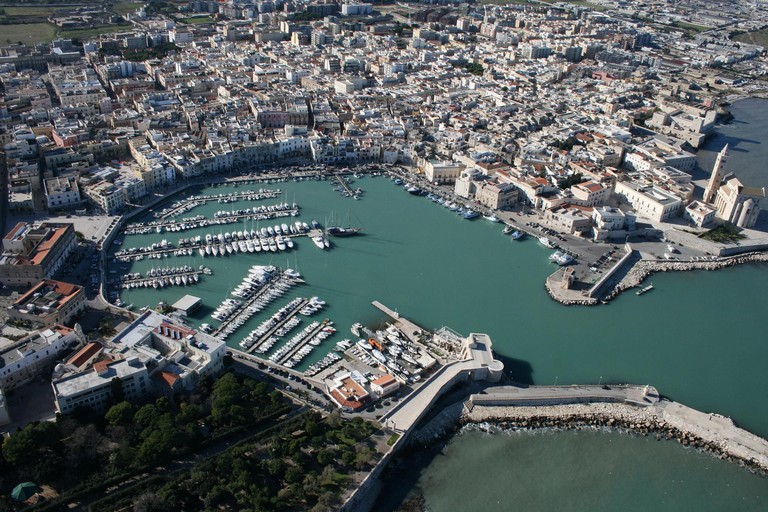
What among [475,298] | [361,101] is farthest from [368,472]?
[361,101]

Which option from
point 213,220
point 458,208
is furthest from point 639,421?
point 213,220

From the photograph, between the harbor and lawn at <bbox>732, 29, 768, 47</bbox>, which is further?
lawn at <bbox>732, 29, 768, 47</bbox>

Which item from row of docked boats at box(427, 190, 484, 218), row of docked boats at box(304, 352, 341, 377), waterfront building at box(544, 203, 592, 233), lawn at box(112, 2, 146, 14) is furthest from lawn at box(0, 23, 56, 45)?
row of docked boats at box(304, 352, 341, 377)

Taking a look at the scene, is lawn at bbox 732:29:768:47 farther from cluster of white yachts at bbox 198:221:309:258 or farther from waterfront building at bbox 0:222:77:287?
waterfront building at bbox 0:222:77:287

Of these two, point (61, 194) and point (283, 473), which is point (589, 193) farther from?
point (61, 194)

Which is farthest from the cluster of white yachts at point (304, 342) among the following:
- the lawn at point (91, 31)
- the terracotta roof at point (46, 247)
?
the lawn at point (91, 31)

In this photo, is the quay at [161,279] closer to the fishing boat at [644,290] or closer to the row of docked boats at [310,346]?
the row of docked boats at [310,346]
